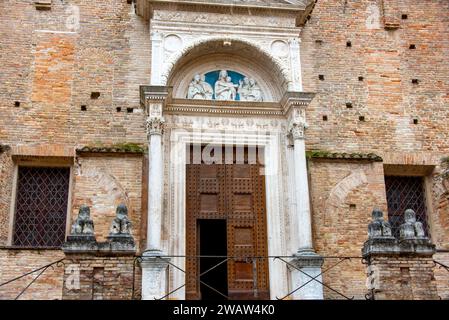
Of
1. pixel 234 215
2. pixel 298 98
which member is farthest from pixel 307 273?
pixel 298 98

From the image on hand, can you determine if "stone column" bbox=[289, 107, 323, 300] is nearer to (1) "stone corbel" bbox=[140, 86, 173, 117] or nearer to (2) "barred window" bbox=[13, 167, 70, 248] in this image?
(1) "stone corbel" bbox=[140, 86, 173, 117]

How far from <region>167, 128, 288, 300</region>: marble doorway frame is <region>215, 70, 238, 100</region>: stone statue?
79cm

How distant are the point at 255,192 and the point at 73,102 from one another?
14.0 feet

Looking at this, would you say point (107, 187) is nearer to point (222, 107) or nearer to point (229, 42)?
point (222, 107)

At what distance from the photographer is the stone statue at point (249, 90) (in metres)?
13.2

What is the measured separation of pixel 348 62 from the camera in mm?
14062

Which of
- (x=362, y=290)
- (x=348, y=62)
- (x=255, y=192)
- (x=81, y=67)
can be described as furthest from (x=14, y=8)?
(x=362, y=290)

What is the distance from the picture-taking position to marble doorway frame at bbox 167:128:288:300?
1186cm

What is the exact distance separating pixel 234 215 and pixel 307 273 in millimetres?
2004

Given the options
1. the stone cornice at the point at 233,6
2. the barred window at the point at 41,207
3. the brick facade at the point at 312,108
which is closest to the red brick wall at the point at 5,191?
the brick facade at the point at 312,108

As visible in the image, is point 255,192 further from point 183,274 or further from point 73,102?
point 73,102

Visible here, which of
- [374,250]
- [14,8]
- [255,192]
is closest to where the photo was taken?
[374,250]

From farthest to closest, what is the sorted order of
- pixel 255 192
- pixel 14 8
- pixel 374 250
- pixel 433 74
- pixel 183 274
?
pixel 433 74
pixel 14 8
pixel 255 192
pixel 183 274
pixel 374 250

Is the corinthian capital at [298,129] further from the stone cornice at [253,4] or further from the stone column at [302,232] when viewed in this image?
the stone cornice at [253,4]
